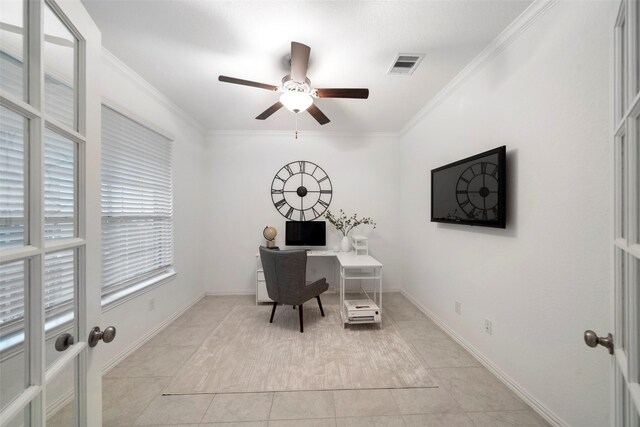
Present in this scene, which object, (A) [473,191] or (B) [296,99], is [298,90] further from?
(A) [473,191]

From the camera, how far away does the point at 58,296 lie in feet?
2.30

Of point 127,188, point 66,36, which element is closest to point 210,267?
point 127,188

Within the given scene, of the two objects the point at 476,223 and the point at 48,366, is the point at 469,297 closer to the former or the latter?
the point at 476,223

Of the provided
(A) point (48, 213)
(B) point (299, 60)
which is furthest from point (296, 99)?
(A) point (48, 213)

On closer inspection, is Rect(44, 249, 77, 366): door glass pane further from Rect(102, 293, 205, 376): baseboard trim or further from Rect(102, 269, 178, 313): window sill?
Rect(102, 293, 205, 376): baseboard trim

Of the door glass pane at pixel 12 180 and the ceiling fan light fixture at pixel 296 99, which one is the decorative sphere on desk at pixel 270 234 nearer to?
the ceiling fan light fixture at pixel 296 99

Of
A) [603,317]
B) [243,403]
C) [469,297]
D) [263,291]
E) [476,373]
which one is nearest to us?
[603,317]

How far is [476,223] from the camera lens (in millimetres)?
1957

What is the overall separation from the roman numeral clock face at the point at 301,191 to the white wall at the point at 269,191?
0.31ft

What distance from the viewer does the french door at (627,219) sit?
66cm

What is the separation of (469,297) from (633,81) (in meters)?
1.87

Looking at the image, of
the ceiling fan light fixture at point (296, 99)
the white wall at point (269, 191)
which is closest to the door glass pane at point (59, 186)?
the ceiling fan light fixture at point (296, 99)

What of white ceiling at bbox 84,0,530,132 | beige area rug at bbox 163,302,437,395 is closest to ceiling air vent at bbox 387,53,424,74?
white ceiling at bbox 84,0,530,132

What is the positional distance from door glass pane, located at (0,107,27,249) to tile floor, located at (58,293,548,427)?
1.51 meters
